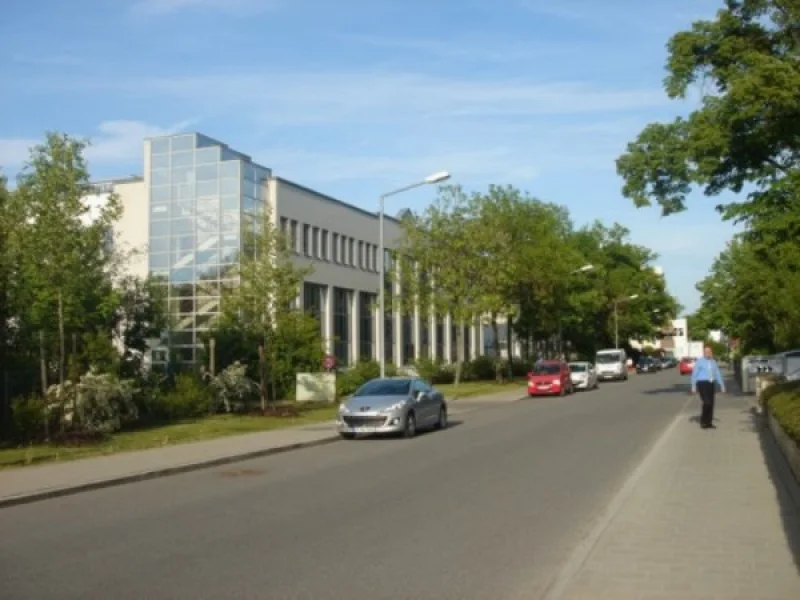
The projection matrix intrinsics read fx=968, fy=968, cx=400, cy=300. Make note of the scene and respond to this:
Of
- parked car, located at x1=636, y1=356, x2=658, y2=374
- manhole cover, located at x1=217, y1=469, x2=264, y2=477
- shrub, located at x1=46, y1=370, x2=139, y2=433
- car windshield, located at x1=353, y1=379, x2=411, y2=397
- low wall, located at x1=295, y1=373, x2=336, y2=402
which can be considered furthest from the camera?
parked car, located at x1=636, y1=356, x2=658, y2=374

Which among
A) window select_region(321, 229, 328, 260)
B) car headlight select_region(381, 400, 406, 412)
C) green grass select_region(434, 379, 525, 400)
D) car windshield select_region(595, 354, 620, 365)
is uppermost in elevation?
window select_region(321, 229, 328, 260)

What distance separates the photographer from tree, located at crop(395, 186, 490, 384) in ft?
155

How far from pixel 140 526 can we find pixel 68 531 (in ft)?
2.42

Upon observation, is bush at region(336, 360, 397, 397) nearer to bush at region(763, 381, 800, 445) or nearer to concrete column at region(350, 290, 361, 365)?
concrete column at region(350, 290, 361, 365)

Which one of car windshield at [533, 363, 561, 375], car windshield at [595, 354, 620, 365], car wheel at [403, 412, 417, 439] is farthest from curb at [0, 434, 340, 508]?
car windshield at [595, 354, 620, 365]

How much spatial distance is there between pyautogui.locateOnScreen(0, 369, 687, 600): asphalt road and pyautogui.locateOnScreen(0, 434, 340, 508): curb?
0.22 metres

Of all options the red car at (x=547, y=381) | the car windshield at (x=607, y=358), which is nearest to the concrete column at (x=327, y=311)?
the red car at (x=547, y=381)

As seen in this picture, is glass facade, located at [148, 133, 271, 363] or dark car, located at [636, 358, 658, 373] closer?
glass facade, located at [148, 133, 271, 363]

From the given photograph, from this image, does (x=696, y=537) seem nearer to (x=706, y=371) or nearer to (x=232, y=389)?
(x=706, y=371)

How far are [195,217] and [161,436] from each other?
2502cm

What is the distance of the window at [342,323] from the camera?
54378mm

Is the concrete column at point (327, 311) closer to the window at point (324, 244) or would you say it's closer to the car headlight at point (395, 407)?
the window at point (324, 244)

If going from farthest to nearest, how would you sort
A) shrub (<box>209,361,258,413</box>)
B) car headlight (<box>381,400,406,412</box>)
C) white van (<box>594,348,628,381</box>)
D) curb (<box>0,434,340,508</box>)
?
white van (<box>594,348,628,381</box>) < shrub (<box>209,361,258,413</box>) < car headlight (<box>381,400,406,412</box>) < curb (<box>0,434,340,508</box>)

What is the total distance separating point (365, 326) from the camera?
193 feet
